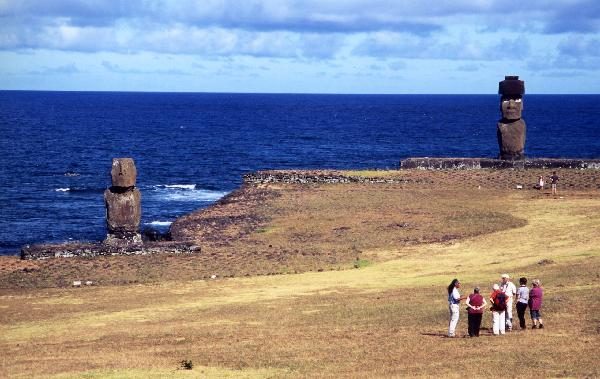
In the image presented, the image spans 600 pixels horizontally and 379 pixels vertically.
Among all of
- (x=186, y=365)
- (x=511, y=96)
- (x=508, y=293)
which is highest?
(x=511, y=96)

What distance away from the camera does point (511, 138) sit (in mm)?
60375

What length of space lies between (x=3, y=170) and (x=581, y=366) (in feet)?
253

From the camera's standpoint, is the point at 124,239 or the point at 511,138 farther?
the point at 511,138

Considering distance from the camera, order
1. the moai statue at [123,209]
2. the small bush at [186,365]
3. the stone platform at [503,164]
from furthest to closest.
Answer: the stone platform at [503,164] < the moai statue at [123,209] < the small bush at [186,365]

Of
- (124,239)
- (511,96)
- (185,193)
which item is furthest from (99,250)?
(185,193)

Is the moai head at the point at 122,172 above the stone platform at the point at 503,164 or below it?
above

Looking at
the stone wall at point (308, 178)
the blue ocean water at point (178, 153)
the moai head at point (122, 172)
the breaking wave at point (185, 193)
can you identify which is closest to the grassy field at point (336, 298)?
the moai head at point (122, 172)

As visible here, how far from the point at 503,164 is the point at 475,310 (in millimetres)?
38947

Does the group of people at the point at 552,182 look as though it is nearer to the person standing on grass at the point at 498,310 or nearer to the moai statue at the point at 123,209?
the moai statue at the point at 123,209

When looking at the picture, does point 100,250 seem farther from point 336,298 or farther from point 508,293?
point 508,293

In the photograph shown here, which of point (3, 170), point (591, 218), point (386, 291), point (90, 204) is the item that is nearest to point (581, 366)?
point (386, 291)

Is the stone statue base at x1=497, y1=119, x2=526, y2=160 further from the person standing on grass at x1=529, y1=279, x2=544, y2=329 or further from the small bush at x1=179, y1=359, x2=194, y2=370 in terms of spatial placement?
the small bush at x1=179, y1=359, x2=194, y2=370

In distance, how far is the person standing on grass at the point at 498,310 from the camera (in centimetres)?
2327

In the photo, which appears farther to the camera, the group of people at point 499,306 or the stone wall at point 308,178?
the stone wall at point 308,178
